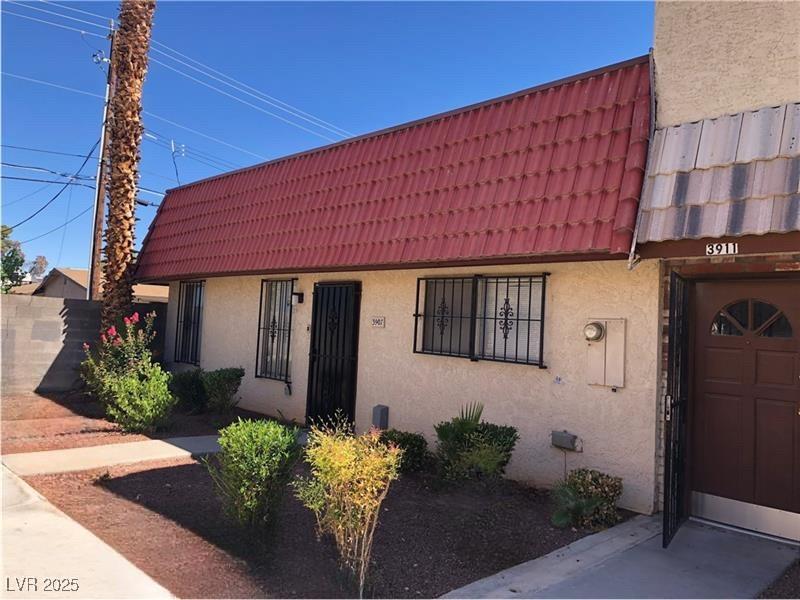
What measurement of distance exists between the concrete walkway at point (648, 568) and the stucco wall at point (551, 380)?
2.35 ft

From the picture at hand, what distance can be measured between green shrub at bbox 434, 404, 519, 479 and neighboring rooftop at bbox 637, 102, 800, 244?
98.3 inches

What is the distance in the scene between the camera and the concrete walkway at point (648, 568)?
3.93 m

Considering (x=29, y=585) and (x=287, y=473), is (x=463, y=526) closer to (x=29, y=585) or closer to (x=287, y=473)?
(x=287, y=473)

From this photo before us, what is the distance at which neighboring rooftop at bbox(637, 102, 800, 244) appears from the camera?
4480 mm

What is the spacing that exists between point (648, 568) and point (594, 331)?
2.36 m

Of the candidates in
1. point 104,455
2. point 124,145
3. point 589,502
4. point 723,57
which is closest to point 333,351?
point 104,455

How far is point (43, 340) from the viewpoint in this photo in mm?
12844

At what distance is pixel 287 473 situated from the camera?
4.68m

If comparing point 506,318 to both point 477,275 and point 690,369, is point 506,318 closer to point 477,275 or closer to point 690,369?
point 477,275

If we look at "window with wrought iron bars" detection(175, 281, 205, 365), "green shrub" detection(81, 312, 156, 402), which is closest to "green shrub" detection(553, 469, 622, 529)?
"green shrub" detection(81, 312, 156, 402)

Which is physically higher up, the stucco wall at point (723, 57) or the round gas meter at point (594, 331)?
the stucco wall at point (723, 57)

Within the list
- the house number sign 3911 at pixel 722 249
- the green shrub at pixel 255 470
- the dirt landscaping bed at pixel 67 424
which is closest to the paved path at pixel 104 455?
the dirt landscaping bed at pixel 67 424

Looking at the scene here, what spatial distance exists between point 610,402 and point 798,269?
81.1 inches

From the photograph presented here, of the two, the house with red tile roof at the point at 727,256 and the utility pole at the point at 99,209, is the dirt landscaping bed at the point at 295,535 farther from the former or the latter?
the utility pole at the point at 99,209
